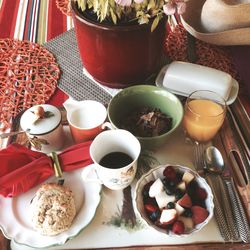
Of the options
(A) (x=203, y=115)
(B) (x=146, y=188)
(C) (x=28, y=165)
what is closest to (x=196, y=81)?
(A) (x=203, y=115)

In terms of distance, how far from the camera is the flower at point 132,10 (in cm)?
63

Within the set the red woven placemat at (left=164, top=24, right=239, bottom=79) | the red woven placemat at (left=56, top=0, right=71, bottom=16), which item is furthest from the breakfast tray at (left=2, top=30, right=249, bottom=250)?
the red woven placemat at (left=56, top=0, right=71, bottom=16)

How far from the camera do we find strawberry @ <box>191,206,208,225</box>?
1.96 ft

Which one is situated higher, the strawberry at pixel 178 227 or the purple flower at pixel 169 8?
the purple flower at pixel 169 8

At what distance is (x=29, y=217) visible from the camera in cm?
64

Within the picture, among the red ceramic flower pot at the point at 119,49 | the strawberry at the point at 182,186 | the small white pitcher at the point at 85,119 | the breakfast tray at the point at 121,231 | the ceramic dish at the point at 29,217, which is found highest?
the red ceramic flower pot at the point at 119,49

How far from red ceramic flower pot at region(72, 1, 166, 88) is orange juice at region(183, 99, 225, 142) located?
151 mm

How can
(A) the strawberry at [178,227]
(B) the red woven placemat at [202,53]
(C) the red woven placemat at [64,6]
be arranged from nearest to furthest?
(A) the strawberry at [178,227]
(B) the red woven placemat at [202,53]
(C) the red woven placemat at [64,6]

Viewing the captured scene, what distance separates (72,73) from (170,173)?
45cm

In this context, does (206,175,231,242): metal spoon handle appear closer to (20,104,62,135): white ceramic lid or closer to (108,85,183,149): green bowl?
(108,85,183,149): green bowl

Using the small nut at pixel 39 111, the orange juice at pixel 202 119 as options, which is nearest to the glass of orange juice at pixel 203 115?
the orange juice at pixel 202 119

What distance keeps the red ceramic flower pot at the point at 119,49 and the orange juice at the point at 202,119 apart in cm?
15

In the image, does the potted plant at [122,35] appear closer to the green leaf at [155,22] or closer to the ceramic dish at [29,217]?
the green leaf at [155,22]

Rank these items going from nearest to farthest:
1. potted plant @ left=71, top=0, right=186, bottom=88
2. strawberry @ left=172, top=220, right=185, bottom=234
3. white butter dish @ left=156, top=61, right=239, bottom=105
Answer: strawberry @ left=172, top=220, right=185, bottom=234
potted plant @ left=71, top=0, right=186, bottom=88
white butter dish @ left=156, top=61, right=239, bottom=105
